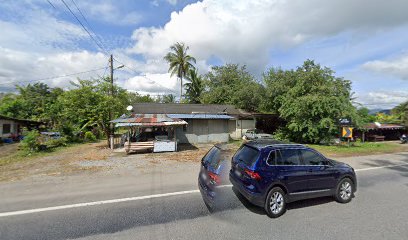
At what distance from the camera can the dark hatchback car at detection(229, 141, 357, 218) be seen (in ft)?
15.5

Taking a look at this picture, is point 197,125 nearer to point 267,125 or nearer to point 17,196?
point 267,125

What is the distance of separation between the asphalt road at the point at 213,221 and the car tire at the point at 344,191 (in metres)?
0.16

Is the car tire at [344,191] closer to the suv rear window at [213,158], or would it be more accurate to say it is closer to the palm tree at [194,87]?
the suv rear window at [213,158]

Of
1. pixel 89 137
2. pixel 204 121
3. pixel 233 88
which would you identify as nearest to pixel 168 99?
pixel 233 88

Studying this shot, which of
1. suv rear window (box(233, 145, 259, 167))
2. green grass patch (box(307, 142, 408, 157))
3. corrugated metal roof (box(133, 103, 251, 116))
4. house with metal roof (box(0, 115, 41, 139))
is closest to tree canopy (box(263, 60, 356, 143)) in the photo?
green grass patch (box(307, 142, 408, 157))

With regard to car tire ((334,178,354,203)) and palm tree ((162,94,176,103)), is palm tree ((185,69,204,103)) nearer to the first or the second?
palm tree ((162,94,176,103))

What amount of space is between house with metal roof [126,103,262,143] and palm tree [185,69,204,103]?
13859 millimetres

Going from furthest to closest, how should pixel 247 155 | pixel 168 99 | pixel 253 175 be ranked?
pixel 168 99, pixel 247 155, pixel 253 175

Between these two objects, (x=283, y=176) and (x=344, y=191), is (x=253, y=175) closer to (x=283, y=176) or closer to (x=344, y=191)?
(x=283, y=176)

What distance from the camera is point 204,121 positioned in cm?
2106

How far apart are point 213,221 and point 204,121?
1669 cm

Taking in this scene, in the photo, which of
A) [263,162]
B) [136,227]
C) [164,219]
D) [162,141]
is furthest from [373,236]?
[162,141]

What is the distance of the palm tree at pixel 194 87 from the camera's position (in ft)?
127

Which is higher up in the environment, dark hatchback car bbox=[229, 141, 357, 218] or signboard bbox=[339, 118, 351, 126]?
signboard bbox=[339, 118, 351, 126]
